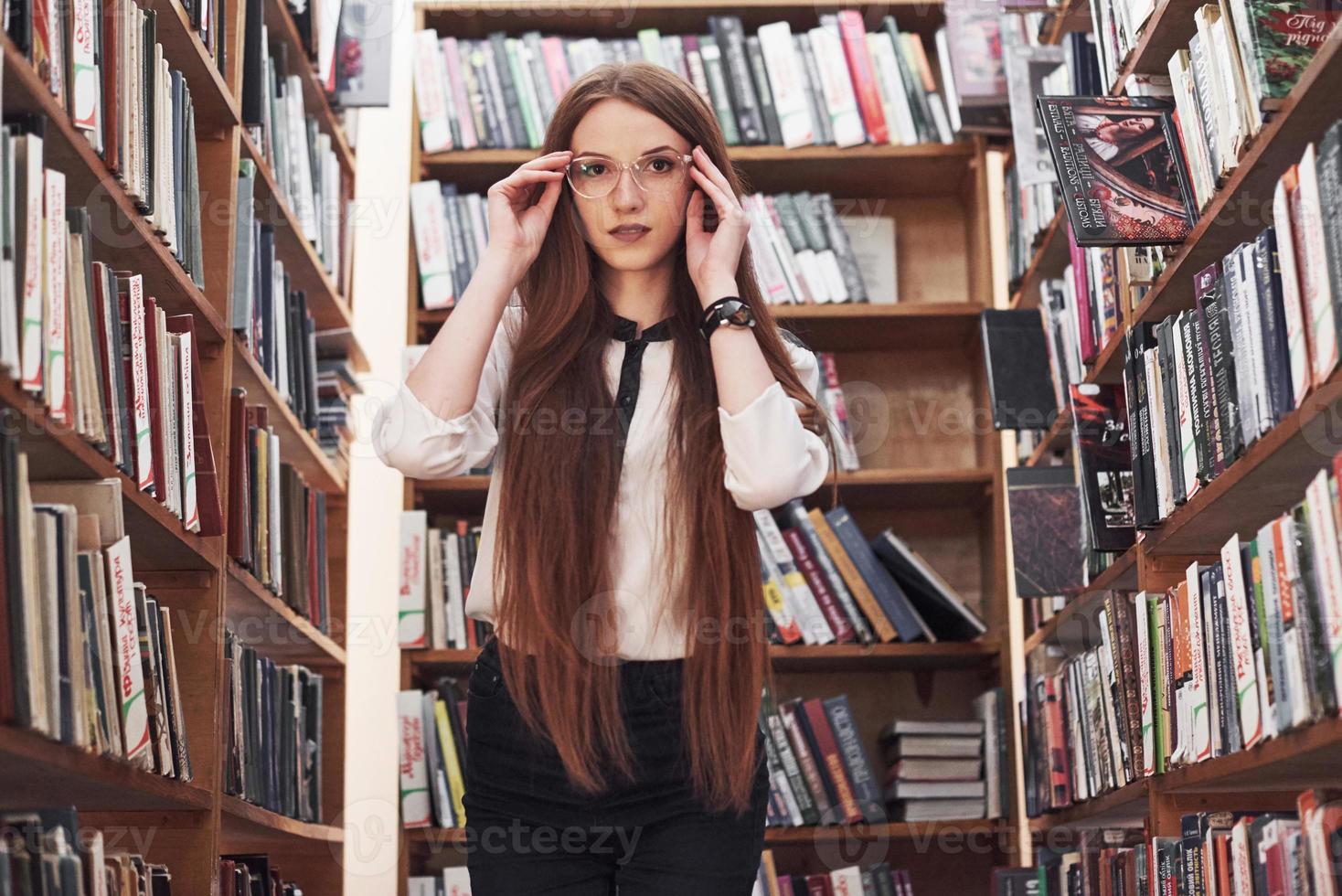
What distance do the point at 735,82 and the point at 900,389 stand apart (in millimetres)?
790

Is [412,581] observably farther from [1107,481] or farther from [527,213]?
[527,213]

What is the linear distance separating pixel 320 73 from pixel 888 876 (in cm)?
191

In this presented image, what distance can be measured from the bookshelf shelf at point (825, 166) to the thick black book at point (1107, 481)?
1170 mm

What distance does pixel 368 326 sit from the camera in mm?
3615

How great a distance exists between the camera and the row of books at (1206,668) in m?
1.48

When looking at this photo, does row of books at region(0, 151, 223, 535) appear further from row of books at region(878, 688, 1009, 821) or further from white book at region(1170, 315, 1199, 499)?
row of books at region(878, 688, 1009, 821)

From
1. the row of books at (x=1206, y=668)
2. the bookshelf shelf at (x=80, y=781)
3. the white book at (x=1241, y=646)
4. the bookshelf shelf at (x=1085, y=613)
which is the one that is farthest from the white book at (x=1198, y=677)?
the bookshelf shelf at (x=80, y=781)

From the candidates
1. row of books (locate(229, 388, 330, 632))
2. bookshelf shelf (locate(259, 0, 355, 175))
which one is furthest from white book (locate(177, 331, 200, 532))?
bookshelf shelf (locate(259, 0, 355, 175))

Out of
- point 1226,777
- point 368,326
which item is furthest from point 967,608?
point 368,326

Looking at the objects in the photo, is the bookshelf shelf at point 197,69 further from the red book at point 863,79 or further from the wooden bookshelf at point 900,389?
the red book at point 863,79

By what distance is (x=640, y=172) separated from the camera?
1.67 m

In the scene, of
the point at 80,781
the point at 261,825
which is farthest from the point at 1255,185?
the point at 261,825

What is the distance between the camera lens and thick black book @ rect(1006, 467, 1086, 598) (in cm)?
273

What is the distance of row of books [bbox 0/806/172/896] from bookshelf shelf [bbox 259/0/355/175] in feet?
5.33
